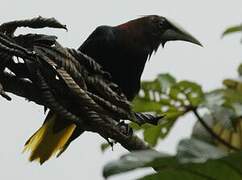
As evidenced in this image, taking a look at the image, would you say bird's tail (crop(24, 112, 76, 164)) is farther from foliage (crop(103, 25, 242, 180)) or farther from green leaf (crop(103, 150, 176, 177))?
green leaf (crop(103, 150, 176, 177))

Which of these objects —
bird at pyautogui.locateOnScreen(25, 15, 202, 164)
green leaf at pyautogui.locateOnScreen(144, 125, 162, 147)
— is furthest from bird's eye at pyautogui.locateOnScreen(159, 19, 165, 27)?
green leaf at pyautogui.locateOnScreen(144, 125, 162, 147)

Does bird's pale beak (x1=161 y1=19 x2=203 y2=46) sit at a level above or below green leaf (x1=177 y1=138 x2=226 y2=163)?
below

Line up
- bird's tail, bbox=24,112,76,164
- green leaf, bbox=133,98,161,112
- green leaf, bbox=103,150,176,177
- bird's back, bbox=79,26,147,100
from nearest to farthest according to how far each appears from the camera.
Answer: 1. green leaf, bbox=103,150,176,177
2. bird's tail, bbox=24,112,76,164
3. bird's back, bbox=79,26,147,100
4. green leaf, bbox=133,98,161,112

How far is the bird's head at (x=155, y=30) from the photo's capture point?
2.75m

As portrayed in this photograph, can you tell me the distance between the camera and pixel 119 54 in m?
2.58

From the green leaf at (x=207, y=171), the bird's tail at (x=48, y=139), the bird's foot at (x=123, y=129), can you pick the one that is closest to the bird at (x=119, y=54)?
the bird's tail at (x=48, y=139)

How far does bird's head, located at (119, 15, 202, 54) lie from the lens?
2.75m

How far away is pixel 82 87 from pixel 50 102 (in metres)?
0.08

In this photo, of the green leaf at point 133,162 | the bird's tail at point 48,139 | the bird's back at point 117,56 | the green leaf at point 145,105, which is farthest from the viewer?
the green leaf at point 145,105

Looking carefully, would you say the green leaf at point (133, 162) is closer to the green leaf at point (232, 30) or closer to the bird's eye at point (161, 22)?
the green leaf at point (232, 30)

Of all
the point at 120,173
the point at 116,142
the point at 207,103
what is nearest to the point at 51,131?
the point at 207,103

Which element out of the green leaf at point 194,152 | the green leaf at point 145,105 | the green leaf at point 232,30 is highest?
the green leaf at point 194,152

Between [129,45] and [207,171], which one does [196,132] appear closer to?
[129,45]

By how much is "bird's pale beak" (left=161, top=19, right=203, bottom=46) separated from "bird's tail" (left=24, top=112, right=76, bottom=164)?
1.81ft
